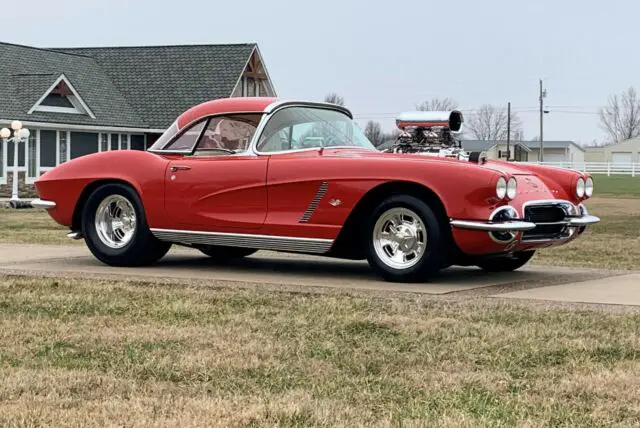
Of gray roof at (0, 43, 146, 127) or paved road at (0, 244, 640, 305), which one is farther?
gray roof at (0, 43, 146, 127)

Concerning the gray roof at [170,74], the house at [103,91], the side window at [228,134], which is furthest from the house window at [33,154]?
the side window at [228,134]

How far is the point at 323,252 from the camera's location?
782cm

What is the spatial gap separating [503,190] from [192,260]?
3563 mm

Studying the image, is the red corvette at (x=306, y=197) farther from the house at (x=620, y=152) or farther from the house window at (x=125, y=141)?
the house at (x=620, y=152)

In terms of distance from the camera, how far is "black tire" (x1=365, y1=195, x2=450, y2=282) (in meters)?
7.26

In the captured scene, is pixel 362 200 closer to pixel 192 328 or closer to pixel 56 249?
pixel 192 328

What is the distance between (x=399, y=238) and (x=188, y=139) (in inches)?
92.1

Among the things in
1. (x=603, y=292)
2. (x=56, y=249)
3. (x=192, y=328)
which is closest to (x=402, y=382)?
(x=192, y=328)

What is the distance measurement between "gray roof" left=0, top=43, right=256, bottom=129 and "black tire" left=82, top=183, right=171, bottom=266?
25.6 m

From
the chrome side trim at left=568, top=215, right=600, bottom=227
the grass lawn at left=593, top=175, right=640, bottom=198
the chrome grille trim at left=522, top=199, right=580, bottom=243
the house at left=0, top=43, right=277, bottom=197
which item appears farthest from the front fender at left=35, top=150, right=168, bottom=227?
the grass lawn at left=593, top=175, right=640, bottom=198

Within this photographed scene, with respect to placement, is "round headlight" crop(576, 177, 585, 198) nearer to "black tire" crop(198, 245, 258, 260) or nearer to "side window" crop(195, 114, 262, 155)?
→ "side window" crop(195, 114, 262, 155)

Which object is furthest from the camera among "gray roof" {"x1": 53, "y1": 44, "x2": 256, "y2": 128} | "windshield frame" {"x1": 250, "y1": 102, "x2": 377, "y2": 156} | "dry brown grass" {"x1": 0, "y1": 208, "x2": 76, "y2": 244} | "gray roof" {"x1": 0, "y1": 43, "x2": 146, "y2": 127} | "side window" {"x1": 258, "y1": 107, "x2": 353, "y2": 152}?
"gray roof" {"x1": 53, "y1": 44, "x2": 256, "y2": 128}

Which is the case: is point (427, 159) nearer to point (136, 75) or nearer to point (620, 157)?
point (136, 75)

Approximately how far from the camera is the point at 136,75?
39.8 metres
